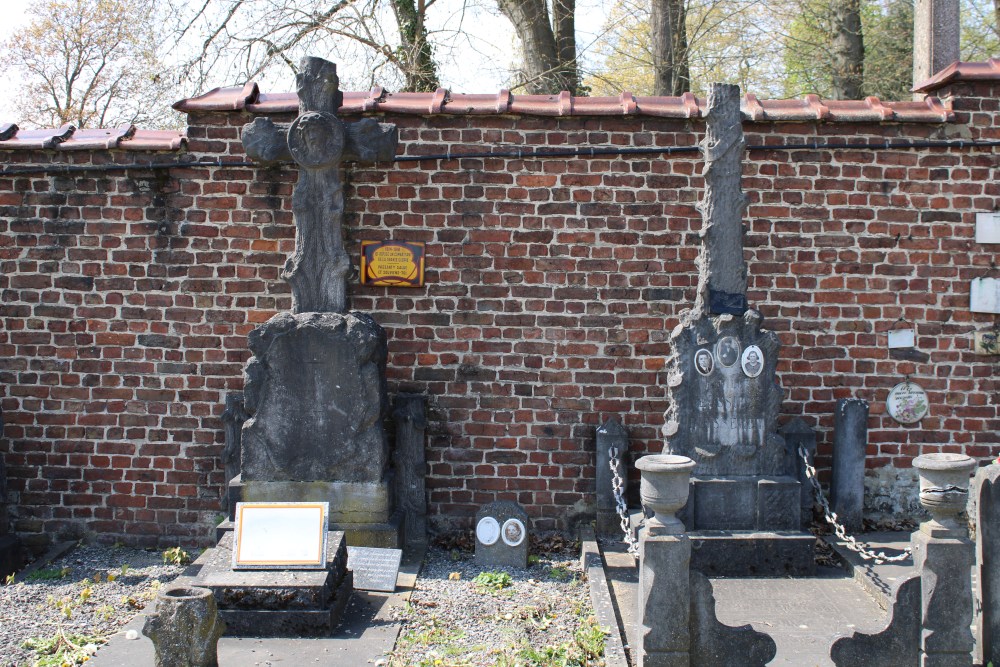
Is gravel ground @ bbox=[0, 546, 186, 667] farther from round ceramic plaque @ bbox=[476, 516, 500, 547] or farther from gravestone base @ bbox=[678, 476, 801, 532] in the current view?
gravestone base @ bbox=[678, 476, 801, 532]

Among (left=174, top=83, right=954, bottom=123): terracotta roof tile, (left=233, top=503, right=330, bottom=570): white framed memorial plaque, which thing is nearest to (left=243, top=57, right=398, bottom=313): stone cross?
(left=174, top=83, right=954, bottom=123): terracotta roof tile

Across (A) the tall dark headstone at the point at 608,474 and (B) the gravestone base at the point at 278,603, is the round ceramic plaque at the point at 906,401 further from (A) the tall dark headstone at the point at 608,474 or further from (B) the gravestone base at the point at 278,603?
(B) the gravestone base at the point at 278,603

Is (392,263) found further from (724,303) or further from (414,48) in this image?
(414,48)

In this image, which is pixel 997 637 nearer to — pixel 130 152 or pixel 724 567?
pixel 724 567

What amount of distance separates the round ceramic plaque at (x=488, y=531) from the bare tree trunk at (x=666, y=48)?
876 cm

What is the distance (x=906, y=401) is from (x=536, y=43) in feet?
26.1

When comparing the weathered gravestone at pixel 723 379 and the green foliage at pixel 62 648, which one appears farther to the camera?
the weathered gravestone at pixel 723 379

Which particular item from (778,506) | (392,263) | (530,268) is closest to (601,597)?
(778,506)

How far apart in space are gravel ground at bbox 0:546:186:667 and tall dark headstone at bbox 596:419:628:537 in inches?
120

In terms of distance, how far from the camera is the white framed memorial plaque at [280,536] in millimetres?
4824

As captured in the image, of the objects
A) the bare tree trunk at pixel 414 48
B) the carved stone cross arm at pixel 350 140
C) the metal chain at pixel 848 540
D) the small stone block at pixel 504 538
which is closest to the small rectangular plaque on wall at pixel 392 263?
the carved stone cross arm at pixel 350 140

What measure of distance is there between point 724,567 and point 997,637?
1.78 m

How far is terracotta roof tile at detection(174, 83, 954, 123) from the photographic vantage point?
6.43 metres

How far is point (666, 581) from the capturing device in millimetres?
3922
